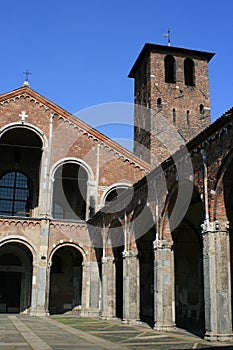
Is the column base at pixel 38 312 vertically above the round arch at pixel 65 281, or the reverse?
the round arch at pixel 65 281

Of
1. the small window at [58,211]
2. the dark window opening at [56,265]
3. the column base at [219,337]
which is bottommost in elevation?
the column base at [219,337]

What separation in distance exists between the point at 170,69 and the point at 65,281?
65.3ft

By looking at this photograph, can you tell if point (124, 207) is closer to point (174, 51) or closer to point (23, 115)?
point (23, 115)

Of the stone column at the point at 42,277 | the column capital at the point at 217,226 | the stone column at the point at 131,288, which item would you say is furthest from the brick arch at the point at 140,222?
the stone column at the point at 42,277

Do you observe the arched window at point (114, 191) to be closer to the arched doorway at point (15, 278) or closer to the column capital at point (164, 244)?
the arched doorway at point (15, 278)

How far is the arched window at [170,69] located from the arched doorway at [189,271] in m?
17.7

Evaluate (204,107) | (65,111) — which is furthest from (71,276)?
(204,107)

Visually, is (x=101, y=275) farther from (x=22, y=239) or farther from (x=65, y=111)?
(x=65, y=111)

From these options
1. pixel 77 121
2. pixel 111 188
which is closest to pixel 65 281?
pixel 111 188

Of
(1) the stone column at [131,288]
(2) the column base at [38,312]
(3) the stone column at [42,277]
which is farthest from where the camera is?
(3) the stone column at [42,277]

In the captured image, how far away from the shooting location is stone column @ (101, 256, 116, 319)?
2346 centimetres

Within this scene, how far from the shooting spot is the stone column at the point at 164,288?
16406mm

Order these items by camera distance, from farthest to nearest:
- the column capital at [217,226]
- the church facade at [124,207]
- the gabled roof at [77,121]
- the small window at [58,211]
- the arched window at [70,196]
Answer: the small window at [58,211], the arched window at [70,196], the gabled roof at [77,121], the church facade at [124,207], the column capital at [217,226]

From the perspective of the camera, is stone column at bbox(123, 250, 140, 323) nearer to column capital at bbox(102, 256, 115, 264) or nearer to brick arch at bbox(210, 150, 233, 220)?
column capital at bbox(102, 256, 115, 264)
